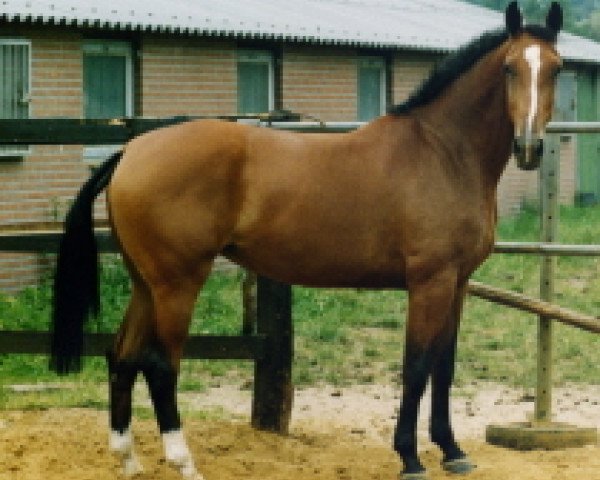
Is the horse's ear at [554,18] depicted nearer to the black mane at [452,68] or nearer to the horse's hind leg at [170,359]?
the black mane at [452,68]

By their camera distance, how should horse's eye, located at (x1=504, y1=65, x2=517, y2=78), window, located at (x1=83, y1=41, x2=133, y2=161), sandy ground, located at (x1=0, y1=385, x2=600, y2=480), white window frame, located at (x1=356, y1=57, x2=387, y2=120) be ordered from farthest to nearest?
white window frame, located at (x1=356, y1=57, x2=387, y2=120) → window, located at (x1=83, y1=41, x2=133, y2=161) → sandy ground, located at (x1=0, y1=385, x2=600, y2=480) → horse's eye, located at (x1=504, y1=65, x2=517, y2=78)

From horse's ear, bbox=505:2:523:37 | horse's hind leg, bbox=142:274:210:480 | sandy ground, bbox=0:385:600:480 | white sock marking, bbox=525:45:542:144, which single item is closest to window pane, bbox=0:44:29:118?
sandy ground, bbox=0:385:600:480

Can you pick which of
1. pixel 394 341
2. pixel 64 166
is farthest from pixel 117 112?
pixel 394 341

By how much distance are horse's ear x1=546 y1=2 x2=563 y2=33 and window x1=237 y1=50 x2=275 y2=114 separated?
1029cm

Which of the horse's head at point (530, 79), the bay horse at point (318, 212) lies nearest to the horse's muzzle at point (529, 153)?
the horse's head at point (530, 79)

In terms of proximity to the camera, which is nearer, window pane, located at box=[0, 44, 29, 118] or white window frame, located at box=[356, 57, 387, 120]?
window pane, located at box=[0, 44, 29, 118]

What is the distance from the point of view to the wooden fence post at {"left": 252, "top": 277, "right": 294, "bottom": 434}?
7.06 meters

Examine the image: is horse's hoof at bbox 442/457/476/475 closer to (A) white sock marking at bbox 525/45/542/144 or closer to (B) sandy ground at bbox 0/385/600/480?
(B) sandy ground at bbox 0/385/600/480

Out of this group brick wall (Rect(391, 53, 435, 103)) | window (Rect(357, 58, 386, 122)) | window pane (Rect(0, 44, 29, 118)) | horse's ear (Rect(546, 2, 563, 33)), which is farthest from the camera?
brick wall (Rect(391, 53, 435, 103))

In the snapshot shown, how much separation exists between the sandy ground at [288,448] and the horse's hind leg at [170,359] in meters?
0.25

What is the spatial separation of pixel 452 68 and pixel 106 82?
27.8 ft

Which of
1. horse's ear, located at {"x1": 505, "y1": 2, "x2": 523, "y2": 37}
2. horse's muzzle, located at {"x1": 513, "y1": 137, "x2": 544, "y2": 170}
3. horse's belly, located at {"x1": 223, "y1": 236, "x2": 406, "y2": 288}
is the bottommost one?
horse's belly, located at {"x1": 223, "y1": 236, "x2": 406, "y2": 288}

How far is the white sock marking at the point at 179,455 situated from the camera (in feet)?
19.6

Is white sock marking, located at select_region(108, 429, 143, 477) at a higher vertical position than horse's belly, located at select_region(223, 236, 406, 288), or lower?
lower
